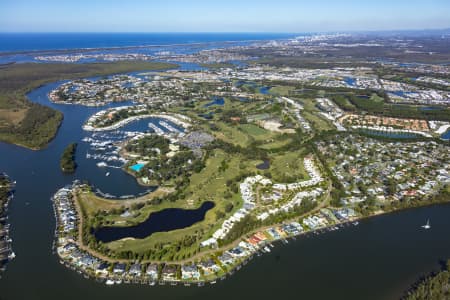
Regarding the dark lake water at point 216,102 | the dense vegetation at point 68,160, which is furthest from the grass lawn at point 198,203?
the dark lake water at point 216,102

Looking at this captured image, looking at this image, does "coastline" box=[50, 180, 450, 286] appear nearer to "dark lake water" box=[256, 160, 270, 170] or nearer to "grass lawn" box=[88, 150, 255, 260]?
"grass lawn" box=[88, 150, 255, 260]

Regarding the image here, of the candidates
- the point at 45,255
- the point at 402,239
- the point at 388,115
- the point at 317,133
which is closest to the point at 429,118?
the point at 388,115

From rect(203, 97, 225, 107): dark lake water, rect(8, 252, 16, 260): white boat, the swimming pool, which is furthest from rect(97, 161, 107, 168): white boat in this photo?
rect(203, 97, 225, 107): dark lake water

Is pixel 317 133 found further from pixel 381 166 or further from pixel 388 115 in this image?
pixel 388 115

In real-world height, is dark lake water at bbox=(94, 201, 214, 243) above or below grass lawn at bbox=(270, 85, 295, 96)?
below

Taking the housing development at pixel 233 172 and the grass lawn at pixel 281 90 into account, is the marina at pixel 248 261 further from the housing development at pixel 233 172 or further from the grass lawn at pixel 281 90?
the grass lawn at pixel 281 90

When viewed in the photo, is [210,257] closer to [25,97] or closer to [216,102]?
[216,102]

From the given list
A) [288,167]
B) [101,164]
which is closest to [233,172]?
[288,167]
